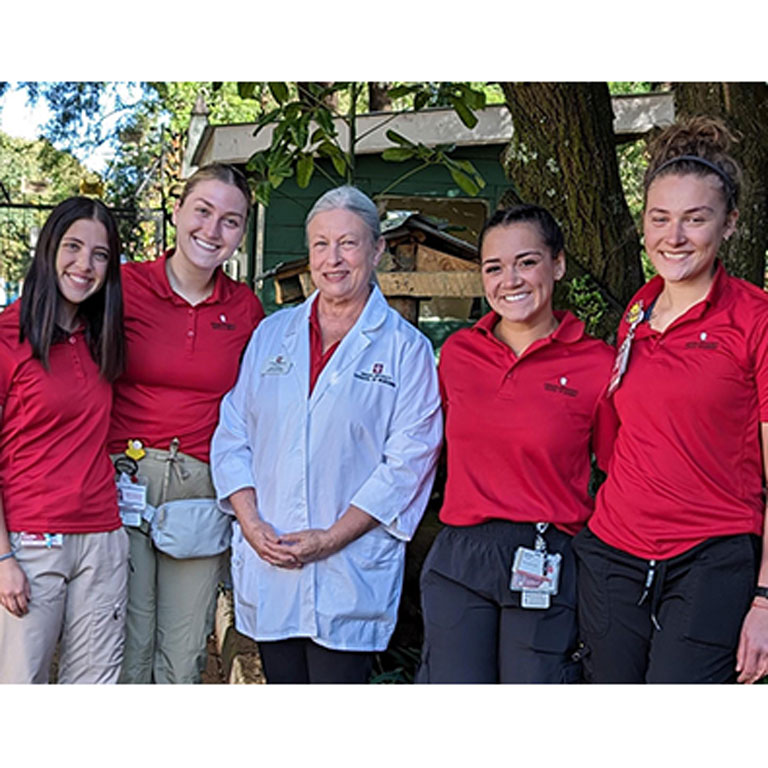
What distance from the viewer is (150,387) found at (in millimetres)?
3781

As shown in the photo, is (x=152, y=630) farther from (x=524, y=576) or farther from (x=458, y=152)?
(x=458, y=152)

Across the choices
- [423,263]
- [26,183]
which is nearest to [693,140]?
[423,263]

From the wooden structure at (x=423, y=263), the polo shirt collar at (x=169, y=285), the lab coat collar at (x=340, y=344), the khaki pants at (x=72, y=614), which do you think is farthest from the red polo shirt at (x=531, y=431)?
the wooden structure at (x=423, y=263)

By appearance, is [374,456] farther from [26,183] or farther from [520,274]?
[26,183]

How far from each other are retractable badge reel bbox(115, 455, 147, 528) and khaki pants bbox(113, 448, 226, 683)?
3 centimetres

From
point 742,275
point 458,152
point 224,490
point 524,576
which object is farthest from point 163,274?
point 458,152

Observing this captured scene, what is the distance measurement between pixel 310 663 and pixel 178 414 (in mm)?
1026

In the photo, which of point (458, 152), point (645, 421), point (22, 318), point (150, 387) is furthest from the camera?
point (458, 152)

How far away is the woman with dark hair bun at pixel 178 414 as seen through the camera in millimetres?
3779

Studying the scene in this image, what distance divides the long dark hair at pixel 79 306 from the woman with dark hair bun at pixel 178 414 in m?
0.15

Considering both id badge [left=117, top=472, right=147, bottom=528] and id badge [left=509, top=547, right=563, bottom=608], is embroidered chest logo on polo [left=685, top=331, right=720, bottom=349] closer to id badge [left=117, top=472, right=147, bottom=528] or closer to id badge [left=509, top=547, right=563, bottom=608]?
id badge [left=509, top=547, right=563, bottom=608]

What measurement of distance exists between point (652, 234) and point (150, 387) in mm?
1868

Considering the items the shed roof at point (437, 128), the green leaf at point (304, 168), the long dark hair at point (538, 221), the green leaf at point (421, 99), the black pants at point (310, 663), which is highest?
the shed roof at point (437, 128)

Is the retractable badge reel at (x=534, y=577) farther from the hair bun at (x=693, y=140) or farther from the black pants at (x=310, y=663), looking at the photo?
the hair bun at (x=693, y=140)
